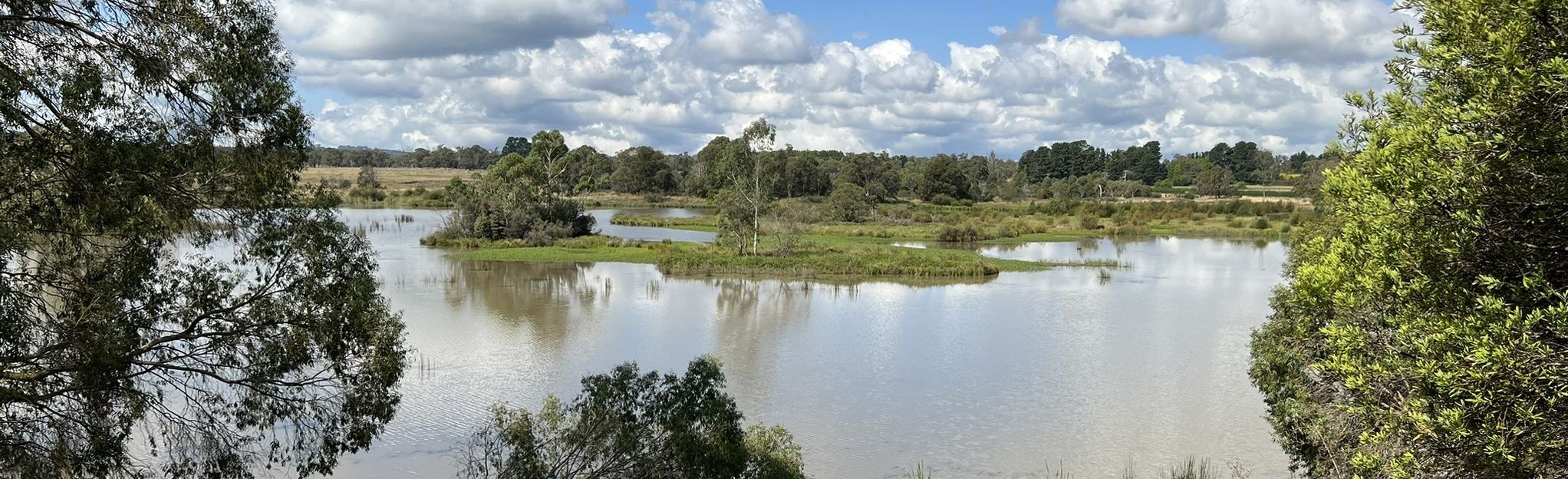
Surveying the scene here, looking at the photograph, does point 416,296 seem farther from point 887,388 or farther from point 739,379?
point 887,388

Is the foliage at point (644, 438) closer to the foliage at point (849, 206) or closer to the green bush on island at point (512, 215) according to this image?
the green bush on island at point (512, 215)

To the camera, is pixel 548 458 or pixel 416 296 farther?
pixel 416 296

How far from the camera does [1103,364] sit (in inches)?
861

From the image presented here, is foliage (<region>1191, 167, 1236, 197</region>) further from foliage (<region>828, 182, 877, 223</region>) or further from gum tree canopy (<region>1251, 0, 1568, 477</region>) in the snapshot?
gum tree canopy (<region>1251, 0, 1568, 477</region>)

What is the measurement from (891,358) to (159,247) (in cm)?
1556

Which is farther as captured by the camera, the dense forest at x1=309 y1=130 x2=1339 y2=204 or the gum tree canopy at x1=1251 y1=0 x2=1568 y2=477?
the dense forest at x1=309 y1=130 x2=1339 y2=204

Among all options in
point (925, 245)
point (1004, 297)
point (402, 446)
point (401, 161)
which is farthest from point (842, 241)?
point (401, 161)

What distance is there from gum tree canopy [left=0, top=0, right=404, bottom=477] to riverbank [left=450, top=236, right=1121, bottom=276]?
93.3 feet

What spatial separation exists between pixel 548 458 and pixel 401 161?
15875 centimetres

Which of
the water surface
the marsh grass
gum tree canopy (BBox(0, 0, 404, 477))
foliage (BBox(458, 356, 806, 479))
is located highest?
gum tree canopy (BBox(0, 0, 404, 477))

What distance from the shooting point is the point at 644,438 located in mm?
10312

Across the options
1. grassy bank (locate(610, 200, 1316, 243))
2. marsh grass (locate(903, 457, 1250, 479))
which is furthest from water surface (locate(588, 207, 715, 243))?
marsh grass (locate(903, 457, 1250, 479))

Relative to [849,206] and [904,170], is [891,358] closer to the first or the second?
[849,206]

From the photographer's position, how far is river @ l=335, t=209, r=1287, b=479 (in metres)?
15.4
